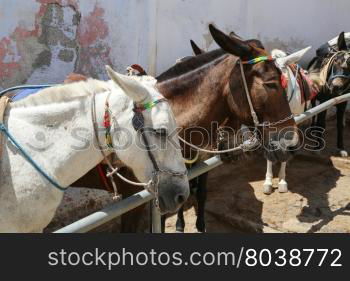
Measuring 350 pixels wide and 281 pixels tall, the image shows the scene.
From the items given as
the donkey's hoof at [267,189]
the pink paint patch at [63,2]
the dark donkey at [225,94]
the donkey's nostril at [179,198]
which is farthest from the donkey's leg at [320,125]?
the donkey's nostril at [179,198]

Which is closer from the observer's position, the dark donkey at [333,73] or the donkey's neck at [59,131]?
the donkey's neck at [59,131]

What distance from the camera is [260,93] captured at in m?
2.78

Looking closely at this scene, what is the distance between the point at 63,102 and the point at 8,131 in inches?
11.6

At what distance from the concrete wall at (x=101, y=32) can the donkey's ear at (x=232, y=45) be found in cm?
185

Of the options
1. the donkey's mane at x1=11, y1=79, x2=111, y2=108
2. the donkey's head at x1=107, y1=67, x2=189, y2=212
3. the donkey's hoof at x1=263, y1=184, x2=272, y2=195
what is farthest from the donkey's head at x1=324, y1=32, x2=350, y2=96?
the donkey's mane at x1=11, y1=79, x2=111, y2=108

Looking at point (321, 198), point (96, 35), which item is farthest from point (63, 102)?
point (321, 198)

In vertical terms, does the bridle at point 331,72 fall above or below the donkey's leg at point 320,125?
above

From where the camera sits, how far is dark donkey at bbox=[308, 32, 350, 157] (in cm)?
550

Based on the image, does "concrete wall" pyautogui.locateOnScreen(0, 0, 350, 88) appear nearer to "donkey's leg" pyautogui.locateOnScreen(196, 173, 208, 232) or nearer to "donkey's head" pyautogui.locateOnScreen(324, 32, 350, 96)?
"donkey's head" pyautogui.locateOnScreen(324, 32, 350, 96)

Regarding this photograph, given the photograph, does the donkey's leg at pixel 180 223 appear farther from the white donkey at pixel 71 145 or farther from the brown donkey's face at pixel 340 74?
the brown donkey's face at pixel 340 74

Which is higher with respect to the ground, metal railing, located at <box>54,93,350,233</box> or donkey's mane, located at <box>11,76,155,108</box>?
donkey's mane, located at <box>11,76,155,108</box>

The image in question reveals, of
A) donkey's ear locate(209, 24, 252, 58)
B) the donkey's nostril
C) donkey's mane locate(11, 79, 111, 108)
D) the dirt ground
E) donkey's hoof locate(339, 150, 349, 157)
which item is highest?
donkey's ear locate(209, 24, 252, 58)

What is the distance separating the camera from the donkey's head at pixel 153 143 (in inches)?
72.1

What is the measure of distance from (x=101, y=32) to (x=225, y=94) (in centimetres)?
195
